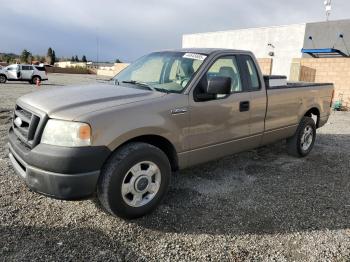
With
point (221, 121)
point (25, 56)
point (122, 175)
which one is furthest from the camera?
point (25, 56)

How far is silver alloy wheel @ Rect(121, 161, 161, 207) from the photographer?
11.5 feet

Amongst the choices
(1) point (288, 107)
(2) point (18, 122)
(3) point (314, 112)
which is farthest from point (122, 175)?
(3) point (314, 112)

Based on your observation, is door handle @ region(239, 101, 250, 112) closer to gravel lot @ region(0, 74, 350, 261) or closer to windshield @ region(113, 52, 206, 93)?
windshield @ region(113, 52, 206, 93)

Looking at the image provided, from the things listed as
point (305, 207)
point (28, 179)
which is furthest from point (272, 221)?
point (28, 179)

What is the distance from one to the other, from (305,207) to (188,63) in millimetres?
2321

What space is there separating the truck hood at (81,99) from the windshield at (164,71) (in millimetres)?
320

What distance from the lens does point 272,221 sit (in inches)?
148

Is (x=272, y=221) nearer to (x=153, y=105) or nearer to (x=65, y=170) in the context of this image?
(x=153, y=105)

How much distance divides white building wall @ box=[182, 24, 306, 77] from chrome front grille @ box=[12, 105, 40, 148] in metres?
25.1

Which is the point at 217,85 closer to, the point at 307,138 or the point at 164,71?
the point at 164,71

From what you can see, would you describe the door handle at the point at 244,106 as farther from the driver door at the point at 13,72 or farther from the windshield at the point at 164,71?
the driver door at the point at 13,72

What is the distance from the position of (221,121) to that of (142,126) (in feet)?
4.11

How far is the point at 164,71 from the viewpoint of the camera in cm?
456

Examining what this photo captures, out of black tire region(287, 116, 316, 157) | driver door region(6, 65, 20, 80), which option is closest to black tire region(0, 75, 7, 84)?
driver door region(6, 65, 20, 80)
